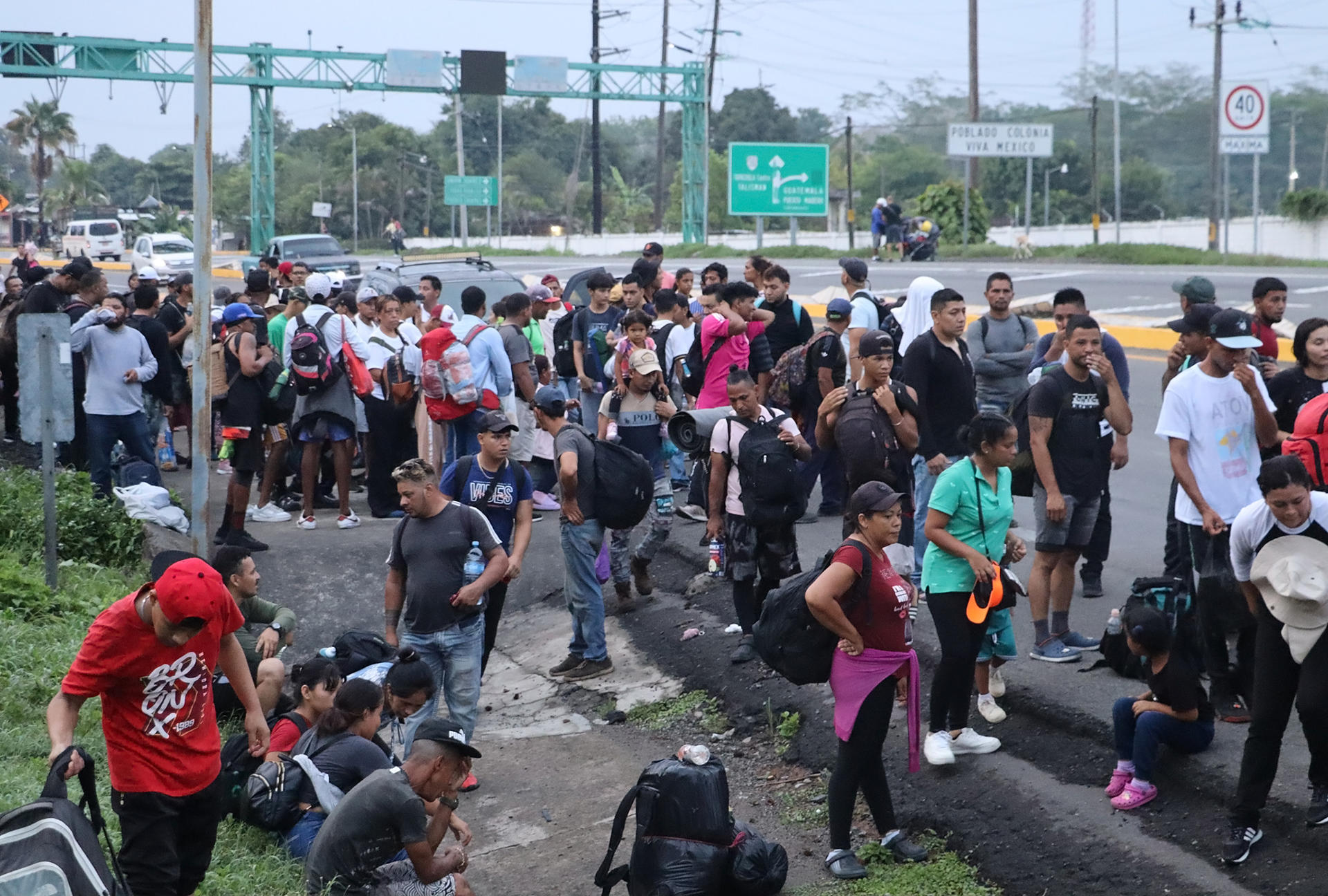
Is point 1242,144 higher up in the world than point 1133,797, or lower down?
higher up

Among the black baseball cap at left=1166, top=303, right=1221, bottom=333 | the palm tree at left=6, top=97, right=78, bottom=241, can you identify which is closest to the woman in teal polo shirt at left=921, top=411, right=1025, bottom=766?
the black baseball cap at left=1166, top=303, right=1221, bottom=333

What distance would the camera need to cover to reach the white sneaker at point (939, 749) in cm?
667

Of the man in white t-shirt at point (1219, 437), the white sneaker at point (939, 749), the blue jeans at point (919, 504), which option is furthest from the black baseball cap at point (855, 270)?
the white sneaker at point (939, 749)

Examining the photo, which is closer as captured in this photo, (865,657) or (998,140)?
(865,657)

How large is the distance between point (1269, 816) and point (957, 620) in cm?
154

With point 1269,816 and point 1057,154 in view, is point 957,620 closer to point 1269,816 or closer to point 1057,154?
point 1269,816

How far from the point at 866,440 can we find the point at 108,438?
6719mm

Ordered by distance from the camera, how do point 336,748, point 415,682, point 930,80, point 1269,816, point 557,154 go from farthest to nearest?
1. point 930,80
2. point 557,154
3. point 415,682
4. point 336,748
5. point 1269,816

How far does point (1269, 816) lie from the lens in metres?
5.72

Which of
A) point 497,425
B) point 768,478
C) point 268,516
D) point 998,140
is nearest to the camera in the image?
point 497,425

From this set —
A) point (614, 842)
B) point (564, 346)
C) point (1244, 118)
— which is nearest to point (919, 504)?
point (614, 842)

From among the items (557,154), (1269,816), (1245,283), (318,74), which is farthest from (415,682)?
(557,154)

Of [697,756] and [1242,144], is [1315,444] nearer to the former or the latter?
[697,756]

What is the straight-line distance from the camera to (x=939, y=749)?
6.70m
